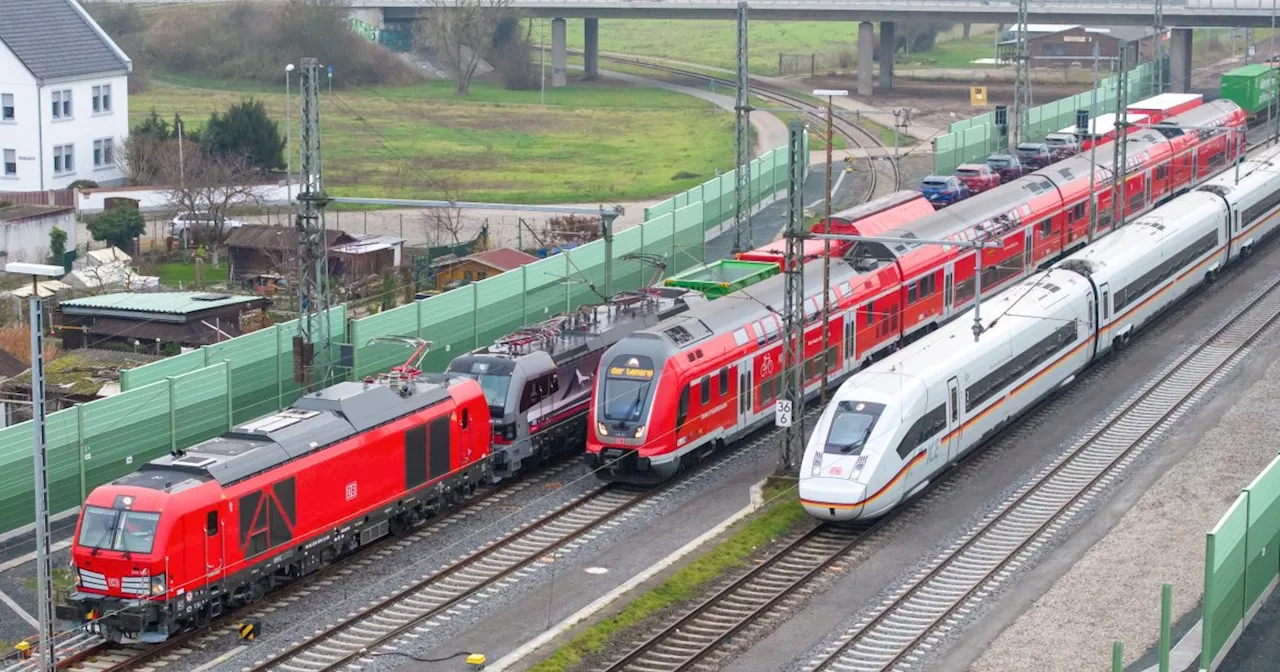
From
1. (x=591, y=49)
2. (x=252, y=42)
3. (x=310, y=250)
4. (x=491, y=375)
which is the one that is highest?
(x=252, y=42)

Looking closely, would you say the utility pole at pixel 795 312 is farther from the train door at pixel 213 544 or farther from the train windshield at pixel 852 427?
the train door at pixel 213 544

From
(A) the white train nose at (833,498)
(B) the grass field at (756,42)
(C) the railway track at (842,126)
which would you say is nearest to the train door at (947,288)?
(A) the white train nose at (833,498)

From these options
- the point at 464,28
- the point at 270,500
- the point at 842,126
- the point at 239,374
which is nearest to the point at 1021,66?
the point at 842,126

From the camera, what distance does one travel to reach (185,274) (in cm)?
7069

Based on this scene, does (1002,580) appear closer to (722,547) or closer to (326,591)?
(722,547)

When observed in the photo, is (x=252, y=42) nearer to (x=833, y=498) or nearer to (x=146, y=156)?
(x=146, y=156)

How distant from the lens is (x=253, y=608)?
108 feet

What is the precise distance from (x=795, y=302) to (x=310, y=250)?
11.8 meters

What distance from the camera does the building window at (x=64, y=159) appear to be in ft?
285

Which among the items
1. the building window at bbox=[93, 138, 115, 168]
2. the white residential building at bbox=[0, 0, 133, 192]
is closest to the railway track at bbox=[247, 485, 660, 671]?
the white residential building at bbox=[0, 0, 133, 192]

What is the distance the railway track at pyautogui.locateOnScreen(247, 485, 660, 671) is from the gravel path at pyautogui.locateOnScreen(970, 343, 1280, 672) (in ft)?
32.9

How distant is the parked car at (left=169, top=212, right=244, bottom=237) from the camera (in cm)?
7350

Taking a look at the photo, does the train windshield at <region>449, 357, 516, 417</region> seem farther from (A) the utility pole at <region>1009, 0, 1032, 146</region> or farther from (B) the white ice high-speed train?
(A) the utility pole at <region>1009, 0, 1032, 146</region>

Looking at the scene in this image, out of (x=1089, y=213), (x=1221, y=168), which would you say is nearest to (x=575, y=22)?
(x=1221, y=168)
